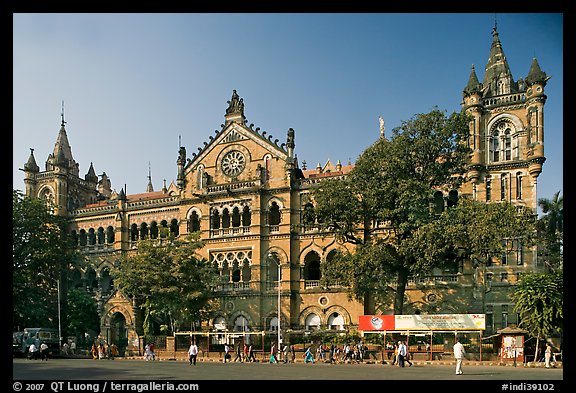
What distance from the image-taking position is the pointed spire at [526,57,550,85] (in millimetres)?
43875

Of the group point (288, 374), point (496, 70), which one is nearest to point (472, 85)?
point (496, 70)

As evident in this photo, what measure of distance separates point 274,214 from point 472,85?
60.8 feet

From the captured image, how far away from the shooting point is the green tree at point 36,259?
5056cm

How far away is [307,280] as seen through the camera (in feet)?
162

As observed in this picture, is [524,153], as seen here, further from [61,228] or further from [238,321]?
[61,228]

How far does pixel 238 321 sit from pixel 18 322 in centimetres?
1741

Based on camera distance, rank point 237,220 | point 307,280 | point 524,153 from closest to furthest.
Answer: point 524,153 < point 307,280 < point 237,220

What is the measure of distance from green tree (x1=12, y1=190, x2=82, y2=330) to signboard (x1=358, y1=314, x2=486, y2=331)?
26948 mm

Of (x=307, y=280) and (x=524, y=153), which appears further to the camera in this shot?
(x=307, y=280)

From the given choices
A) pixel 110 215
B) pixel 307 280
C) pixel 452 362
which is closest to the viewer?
pixel 452 362

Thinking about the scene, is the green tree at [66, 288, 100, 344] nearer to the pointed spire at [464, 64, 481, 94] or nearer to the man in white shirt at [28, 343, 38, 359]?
the man in white shirt at [28, 343, 38, 359]

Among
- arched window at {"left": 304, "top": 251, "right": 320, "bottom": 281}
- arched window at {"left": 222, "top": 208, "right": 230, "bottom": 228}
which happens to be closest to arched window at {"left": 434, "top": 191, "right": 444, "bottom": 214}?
arched window at {"left": 304, "top": 251, "right": 320, "bottom": 281}

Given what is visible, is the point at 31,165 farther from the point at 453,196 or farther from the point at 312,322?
the point at 453,196
